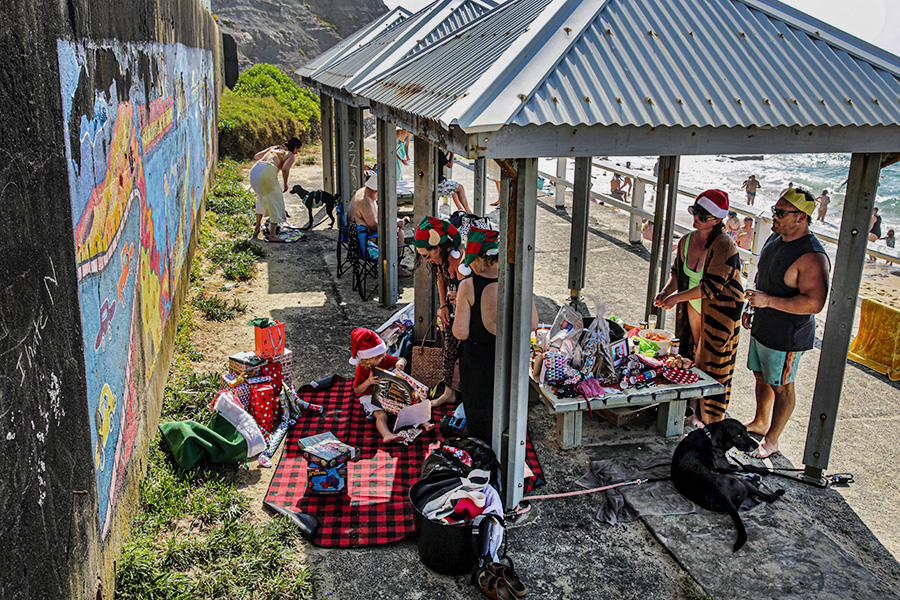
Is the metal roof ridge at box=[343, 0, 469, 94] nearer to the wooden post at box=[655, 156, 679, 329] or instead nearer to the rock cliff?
the wooden post at box=[655, 156, 679, 329]

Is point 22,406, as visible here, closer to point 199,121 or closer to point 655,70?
point 655,70

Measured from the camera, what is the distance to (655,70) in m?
4.35

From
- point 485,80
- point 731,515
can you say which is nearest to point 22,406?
point 485,80

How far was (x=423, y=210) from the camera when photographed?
7359mm

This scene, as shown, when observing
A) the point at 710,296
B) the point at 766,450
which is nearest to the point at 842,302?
the point at 710,296

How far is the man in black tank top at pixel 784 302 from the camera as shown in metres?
5.08

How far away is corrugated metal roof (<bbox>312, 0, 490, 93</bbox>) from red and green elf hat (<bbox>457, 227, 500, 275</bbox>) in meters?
4.06

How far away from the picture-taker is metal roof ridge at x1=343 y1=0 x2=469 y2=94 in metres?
8.13

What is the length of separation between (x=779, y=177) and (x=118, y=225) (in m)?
57.1

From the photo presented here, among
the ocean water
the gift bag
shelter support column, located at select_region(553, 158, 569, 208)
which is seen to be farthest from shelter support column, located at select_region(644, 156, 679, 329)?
the ocean water

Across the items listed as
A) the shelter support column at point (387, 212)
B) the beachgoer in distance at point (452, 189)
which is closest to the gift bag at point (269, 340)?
the shelter support column at point (387, 212)

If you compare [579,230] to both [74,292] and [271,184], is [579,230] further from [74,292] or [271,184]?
[74,292]

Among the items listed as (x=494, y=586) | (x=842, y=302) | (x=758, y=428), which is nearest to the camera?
(x=494, y=586)

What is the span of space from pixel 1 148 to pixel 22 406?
0.83 m
